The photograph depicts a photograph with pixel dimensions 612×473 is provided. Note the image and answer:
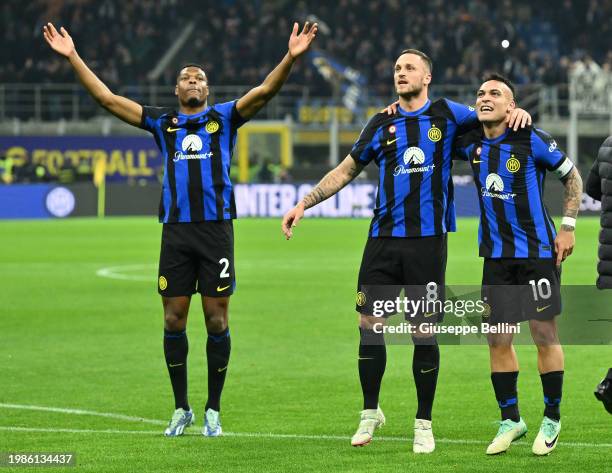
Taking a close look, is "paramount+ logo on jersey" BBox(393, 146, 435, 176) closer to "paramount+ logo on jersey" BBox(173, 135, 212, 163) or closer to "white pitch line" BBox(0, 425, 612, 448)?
"paramount+ logo on jersey" BBox(173, 135, 212, 163)

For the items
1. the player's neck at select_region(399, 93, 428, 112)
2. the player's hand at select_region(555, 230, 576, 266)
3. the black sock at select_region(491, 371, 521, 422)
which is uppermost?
the player's neck at select_region(399, 93, 428, 112)

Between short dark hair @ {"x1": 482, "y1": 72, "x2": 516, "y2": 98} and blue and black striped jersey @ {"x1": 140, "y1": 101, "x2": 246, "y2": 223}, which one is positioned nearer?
short dark hair @ {"x1": 482, "y1": 72, "x2": 516, "y2": 98}

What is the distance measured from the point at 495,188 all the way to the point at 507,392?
42.0 inches

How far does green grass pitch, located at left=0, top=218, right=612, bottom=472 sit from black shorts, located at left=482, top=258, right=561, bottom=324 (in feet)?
2.37

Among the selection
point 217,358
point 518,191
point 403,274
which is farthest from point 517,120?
point 217,358

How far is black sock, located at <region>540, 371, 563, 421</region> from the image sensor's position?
7078 mm

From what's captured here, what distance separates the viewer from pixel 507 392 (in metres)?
7.19

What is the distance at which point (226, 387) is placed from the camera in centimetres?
980

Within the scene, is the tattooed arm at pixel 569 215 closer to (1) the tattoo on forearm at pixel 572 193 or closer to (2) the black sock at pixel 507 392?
(1) the tattoo on forearm at pixel 572 193

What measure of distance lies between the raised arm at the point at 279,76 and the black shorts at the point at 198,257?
2.22 ft

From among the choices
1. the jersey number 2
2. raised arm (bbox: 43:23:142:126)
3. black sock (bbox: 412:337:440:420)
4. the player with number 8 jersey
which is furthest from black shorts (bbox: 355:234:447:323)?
raised arm (bbox: 43:23:142:126)

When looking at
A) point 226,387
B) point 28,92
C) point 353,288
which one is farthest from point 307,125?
point 226,387

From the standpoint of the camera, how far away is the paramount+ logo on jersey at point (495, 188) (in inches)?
280

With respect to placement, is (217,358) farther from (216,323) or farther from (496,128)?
(496,128)
